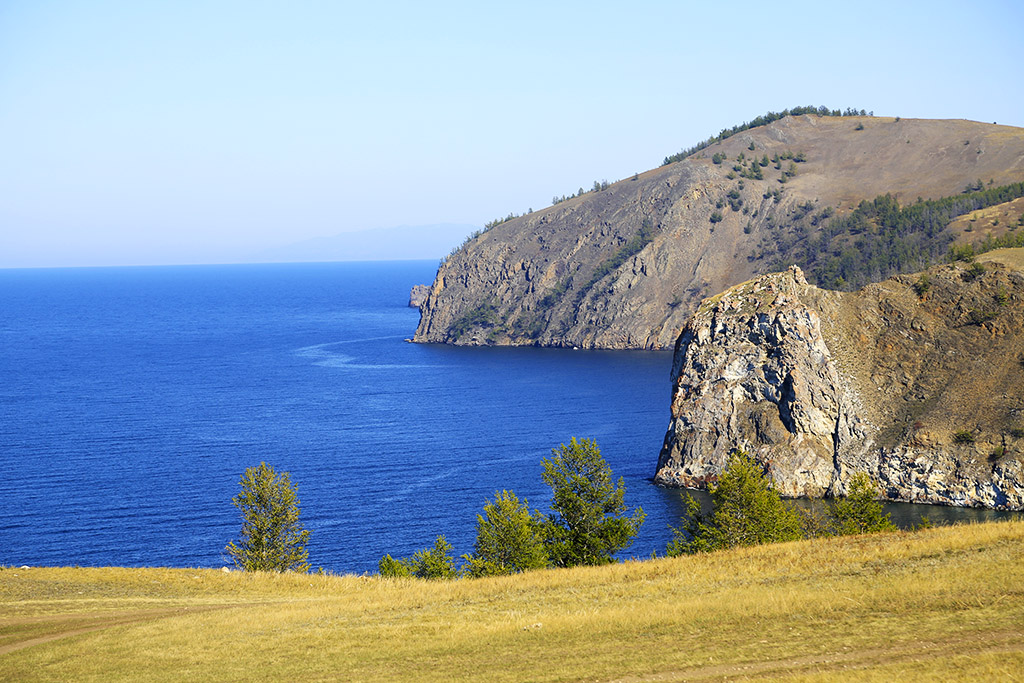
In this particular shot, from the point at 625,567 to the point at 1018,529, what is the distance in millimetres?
15331

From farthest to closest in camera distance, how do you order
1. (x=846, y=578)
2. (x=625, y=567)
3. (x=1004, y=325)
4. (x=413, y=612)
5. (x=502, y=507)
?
(x=1004, y=325)
(x=502, y=507)
(x=625, y=567)
(x=413, y=612)
(x=846, y=578)

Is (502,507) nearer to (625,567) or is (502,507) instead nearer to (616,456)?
(625,567)

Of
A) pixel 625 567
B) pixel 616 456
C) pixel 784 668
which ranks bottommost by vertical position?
pixel 616 456

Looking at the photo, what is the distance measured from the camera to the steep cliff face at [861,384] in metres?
88.2

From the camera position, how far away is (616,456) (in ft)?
352

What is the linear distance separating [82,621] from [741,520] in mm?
40554

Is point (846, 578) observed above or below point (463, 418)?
above

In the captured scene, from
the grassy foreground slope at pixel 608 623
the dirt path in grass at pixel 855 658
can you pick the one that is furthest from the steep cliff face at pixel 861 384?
the dirt path in grass at pixel 855 658

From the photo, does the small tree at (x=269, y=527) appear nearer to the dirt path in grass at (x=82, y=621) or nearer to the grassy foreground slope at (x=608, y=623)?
the grassy foreground slope at (x=608, y=623)

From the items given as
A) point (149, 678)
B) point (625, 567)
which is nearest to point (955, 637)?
point (625, 567)

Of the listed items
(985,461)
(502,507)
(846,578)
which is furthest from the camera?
(985,461)

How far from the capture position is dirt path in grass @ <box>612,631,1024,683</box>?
22469 mm

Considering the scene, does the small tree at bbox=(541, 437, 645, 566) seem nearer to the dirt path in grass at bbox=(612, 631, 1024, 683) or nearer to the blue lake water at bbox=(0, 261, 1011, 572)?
the blue lake water at bbox=(0, 261, 1011, 572)

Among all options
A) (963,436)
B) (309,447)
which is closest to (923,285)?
(963,436)
